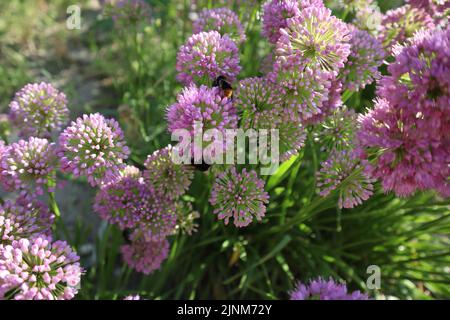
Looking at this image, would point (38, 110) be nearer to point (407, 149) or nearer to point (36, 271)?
point (36, 271)

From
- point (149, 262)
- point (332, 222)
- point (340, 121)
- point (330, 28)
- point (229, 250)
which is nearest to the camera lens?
point (330, 28)

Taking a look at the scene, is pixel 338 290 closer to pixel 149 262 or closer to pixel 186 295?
pixel 149 262

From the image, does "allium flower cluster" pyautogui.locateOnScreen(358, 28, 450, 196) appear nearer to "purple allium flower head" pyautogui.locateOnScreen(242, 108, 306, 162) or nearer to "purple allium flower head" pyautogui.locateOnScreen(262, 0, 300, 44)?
"purple allium flower head" pyautogui.locateOnScreen(242, 108, 306, 162)

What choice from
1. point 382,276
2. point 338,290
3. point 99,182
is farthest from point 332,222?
point 99,182

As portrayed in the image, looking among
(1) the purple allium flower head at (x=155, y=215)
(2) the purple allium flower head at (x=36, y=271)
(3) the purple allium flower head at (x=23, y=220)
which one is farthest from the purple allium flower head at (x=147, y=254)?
(2) the purple allium flower head at (x=36, y=271)

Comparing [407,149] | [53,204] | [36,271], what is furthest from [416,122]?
[53,204]

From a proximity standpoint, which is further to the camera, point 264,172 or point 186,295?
point 186,295
